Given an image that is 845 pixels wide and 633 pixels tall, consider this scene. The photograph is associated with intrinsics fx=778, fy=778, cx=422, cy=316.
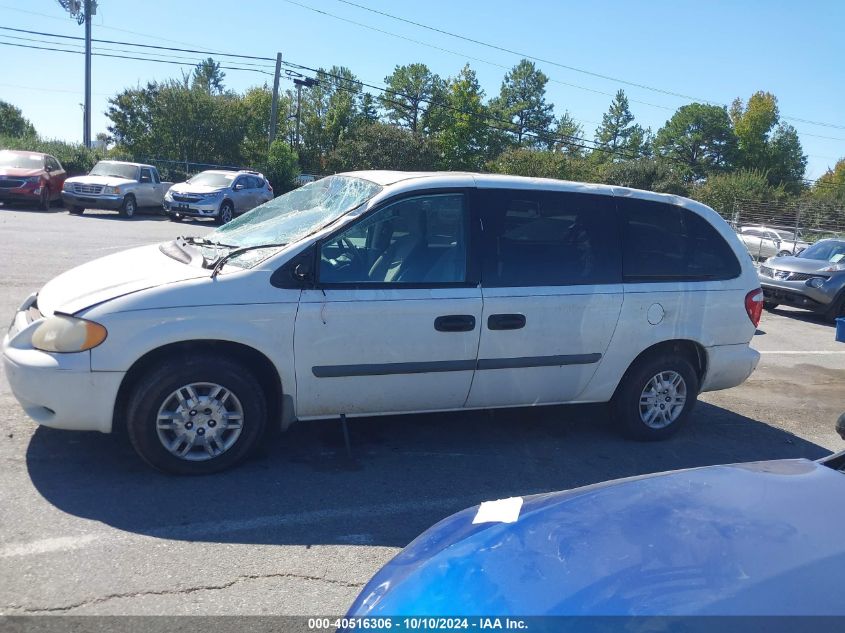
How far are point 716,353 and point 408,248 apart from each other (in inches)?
103

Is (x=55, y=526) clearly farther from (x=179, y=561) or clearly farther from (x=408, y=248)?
(x=408, y=248)

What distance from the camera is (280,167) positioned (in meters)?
33.8

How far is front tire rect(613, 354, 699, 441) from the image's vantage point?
580 cm

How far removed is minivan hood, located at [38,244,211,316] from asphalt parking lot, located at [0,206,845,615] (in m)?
0.96

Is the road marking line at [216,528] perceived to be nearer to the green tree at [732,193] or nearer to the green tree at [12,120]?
the green tree at [732,193]

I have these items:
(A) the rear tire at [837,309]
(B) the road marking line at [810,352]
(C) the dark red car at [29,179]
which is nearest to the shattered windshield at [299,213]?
(B) the road marking line at [810,352]

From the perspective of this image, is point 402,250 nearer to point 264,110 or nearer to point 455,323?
point 455,323

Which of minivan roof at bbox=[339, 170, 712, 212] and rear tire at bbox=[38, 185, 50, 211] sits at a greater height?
minivan roof at bbox=[339, 170, 712, 212]

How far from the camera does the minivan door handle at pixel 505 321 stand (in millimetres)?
5102

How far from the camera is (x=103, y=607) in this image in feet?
10.7

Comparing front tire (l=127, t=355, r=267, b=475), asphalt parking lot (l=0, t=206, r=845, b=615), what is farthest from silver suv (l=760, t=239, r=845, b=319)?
front tire (l=127, t=355, r=267, b=475)

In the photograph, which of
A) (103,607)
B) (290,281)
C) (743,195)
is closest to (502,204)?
(290,281)

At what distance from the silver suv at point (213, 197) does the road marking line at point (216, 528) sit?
19.2 metres

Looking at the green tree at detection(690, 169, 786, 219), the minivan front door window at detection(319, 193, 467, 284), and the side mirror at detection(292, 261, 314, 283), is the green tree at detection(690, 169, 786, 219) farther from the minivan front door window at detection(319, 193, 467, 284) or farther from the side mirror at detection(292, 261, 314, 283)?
the side mirror at detection(292, 261, 314, 283)
